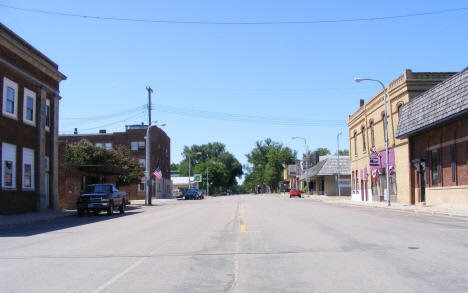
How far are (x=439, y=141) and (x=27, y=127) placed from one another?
25.2m

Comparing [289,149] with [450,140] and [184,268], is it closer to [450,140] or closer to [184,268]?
[450,140]

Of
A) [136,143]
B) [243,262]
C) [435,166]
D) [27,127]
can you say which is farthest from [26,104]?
[136,143]

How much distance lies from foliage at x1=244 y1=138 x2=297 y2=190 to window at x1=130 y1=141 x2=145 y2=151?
5833 centimetres

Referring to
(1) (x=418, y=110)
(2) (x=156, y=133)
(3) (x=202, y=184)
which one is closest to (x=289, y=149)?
→ (3) (x=202, y=184)

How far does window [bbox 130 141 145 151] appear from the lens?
231ft

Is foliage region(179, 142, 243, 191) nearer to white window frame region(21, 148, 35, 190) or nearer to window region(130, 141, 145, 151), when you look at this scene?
window region(130, 141, 145, 151)

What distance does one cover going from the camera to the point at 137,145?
7069 centimetres

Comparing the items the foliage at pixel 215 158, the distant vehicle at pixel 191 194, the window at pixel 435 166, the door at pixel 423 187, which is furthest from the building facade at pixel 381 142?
the foliage at pixel 215 158

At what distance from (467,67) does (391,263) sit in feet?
61.9

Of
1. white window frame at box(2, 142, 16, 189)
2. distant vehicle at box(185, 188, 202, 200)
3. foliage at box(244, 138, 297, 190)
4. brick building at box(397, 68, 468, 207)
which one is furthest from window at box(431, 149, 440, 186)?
foliage at box(244, 138, 297, 190)

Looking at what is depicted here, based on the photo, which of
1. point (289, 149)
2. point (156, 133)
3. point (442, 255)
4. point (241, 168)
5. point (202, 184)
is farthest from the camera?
point (241, 168)

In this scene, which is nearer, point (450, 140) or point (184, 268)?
point (184, 268)

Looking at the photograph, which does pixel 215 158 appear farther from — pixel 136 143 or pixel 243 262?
pixel 243 262

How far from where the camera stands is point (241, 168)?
5940 inches
